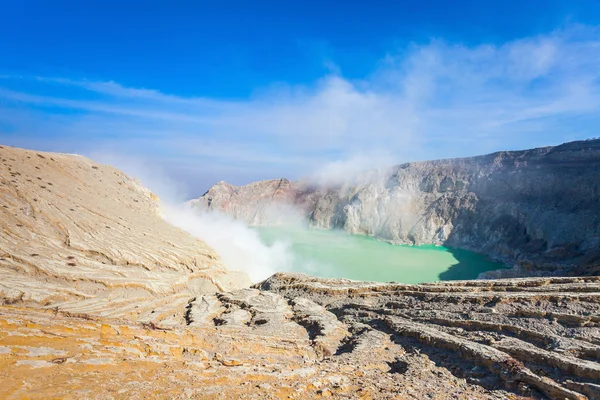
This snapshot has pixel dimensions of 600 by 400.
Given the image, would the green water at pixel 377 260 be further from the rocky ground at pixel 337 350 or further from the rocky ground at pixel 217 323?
the rocky ground at pixel 337 350

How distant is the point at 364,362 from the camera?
11.8m

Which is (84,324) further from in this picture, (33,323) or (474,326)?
(474,326)

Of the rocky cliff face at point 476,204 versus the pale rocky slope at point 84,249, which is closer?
the pale rocky slope at point 84,249

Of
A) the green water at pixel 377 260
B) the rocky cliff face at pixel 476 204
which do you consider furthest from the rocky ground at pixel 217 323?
the rocky cliff face at pixel 476 204

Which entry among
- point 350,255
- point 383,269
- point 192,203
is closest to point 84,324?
point 383,269

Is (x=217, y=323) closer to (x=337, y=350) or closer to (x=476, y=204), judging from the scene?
(x=337, y=350)

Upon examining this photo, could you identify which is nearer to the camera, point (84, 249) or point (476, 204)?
point (84, 249)

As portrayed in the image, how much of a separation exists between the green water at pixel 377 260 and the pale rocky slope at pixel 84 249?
28679mm

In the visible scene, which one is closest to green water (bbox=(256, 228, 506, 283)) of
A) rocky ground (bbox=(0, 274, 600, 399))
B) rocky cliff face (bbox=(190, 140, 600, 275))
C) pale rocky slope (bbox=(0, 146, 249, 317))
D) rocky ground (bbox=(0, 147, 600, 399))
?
rocky cliff face (bbox=(190, 140, 600, 275))

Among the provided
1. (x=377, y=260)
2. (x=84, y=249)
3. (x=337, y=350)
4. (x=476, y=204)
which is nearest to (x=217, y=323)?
(x=337, y=350)

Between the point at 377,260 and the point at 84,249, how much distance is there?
179 ft

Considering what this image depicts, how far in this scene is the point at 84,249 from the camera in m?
25.0

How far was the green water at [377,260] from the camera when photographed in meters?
56.6

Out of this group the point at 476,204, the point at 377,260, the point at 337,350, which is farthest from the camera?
the point at 476,204
